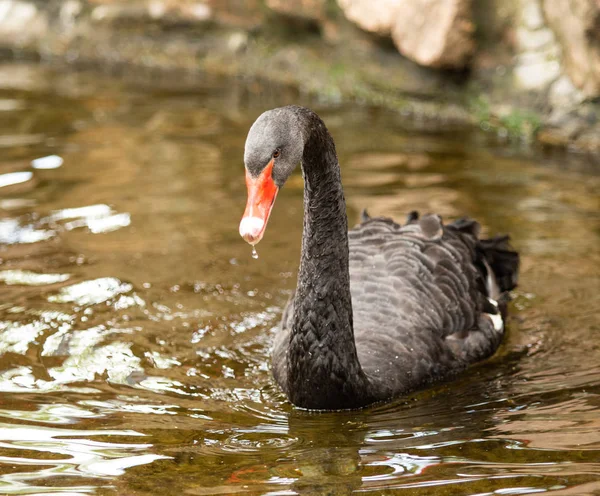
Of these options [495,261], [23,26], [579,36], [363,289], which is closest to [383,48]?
[579,36]

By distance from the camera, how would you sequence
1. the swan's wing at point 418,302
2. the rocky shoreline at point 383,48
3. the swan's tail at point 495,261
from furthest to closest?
the rocky shoreline at point 383,48 < the swan's tail at point 495,261 < the swan's wing at point 418,302

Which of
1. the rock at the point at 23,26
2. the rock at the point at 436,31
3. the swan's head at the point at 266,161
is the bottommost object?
the swan's head at the point at 266,161

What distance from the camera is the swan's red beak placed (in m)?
2.93

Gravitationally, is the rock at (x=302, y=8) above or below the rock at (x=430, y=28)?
above

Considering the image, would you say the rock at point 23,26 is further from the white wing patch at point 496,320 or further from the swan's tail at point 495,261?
the white wing patch at point 496,320

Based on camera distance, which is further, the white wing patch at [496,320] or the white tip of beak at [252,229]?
the white wing patch at [496,320]

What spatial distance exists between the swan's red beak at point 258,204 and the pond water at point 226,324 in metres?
0.83

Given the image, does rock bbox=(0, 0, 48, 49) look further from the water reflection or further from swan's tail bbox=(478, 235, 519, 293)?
the water reflection

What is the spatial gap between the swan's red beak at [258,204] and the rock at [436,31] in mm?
5688

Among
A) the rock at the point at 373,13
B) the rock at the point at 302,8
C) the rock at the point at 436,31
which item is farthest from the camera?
the rock at the point at 302,8

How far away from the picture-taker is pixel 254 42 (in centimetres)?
1069

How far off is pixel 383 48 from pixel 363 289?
5.57 meters

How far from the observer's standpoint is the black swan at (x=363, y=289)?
3193mm

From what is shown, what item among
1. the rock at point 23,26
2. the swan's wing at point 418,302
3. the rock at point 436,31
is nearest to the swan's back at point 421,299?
the swan's wing at point 418,302
